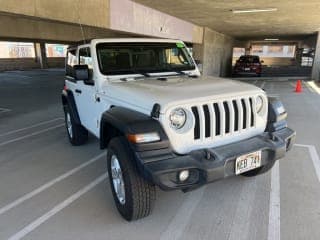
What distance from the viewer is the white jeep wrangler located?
2248 millimetres

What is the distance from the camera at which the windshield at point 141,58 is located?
3539 mm

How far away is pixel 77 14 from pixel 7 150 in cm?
375

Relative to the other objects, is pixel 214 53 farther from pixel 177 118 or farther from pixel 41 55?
pixel 177 118

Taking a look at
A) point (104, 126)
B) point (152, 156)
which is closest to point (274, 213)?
point (152, 156)

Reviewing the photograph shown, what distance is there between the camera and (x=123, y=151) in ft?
8.11

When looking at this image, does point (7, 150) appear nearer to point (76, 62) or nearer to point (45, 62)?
point (76, 62)

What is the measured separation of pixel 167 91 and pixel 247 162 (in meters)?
1.00

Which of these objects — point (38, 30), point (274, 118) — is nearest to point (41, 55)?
point (38, 30)

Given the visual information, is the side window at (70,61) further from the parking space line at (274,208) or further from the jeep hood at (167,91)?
the parking space line at (274,208)

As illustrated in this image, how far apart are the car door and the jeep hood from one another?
0.40 m

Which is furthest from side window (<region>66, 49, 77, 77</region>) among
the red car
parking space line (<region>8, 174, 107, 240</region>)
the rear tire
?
the red car

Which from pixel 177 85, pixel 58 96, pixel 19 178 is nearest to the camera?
pixel 177 85

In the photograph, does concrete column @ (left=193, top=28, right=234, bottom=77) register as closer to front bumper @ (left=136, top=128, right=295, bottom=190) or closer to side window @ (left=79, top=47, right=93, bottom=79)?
side window @ (left=79, top=47, right=93, bottom=79)

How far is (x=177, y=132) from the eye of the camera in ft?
7.79
